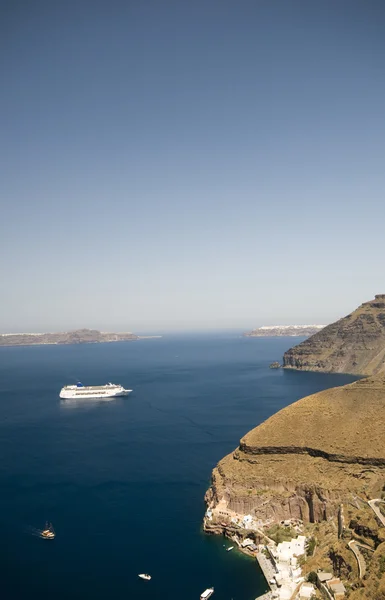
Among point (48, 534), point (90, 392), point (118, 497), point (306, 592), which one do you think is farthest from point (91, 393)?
point (306, 592)

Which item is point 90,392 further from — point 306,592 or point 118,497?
point 306,592

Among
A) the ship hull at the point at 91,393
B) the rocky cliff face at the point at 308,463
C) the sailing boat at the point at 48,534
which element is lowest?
the sailing boat at the point at 48,534

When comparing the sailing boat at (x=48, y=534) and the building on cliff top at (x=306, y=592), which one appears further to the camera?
the sailing boat at (x=48, y=534)

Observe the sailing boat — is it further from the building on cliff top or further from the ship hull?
the ship hull

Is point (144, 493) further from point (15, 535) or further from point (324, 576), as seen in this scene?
point (324, 576)

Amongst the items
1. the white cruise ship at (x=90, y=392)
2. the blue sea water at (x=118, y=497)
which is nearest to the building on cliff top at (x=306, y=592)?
the blue sea water at (x=118, y=497)

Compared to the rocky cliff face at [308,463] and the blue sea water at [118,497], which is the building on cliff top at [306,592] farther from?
the rocky cliff face at [308,463]

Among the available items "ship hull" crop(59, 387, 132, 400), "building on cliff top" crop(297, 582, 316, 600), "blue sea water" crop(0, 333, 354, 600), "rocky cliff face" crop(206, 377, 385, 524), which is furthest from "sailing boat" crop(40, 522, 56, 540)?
"ship hull" crop(59, 387, 132, 400)

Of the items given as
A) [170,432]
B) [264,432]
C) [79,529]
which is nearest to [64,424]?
[170,432]
